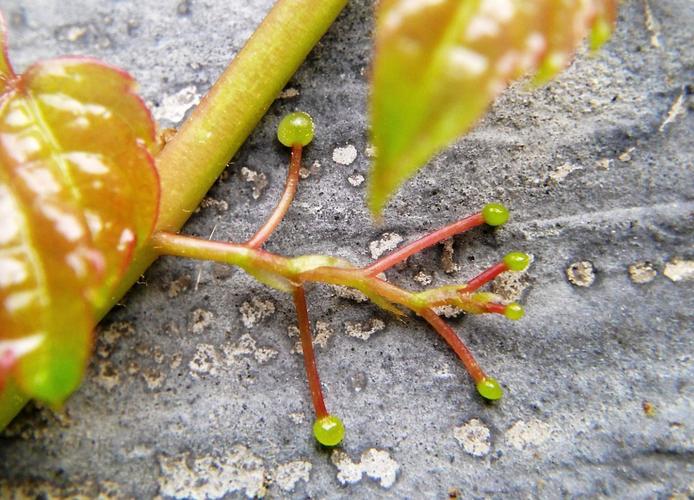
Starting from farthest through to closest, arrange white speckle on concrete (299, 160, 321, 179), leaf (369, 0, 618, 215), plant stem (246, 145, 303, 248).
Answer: white speckle on concrete (299, 160, 321, 179), plant stem (246, 145, 303, 248), leaf (369, 0, 618, 215)

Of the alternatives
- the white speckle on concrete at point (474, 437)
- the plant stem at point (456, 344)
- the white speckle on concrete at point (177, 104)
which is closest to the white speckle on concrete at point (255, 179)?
the white speckle on concrete at point (177, 104)

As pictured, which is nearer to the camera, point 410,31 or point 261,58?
point 410,31

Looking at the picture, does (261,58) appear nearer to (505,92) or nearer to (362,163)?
(362,163)

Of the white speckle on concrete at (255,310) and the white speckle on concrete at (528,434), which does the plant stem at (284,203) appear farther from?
the white speckle on concrete at (528,434)

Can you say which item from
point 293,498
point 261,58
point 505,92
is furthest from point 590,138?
point 293,498

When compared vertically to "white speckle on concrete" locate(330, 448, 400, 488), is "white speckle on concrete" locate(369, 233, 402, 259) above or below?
above

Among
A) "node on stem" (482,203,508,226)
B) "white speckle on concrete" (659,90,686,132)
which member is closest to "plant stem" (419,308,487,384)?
"node on stem" (482,203,508,226)

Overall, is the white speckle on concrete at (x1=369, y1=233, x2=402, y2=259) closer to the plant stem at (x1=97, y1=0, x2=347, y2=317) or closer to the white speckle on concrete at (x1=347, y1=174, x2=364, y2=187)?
the white speckle on concrete at (x1=347, y1=174, x2=364, y2=187)
